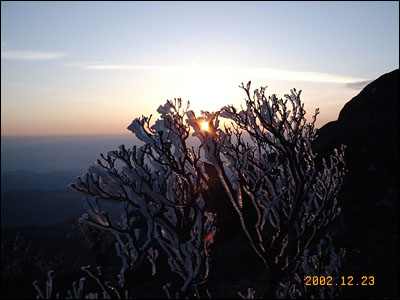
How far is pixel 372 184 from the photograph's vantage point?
1456 cm

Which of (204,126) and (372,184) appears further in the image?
(372,184)

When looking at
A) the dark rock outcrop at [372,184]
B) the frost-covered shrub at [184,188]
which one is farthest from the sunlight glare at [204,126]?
the dark rock outcrop at [372,184]

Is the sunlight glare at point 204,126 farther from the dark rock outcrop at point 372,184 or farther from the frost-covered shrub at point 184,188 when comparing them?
the dark rock outcrop at point 372,184

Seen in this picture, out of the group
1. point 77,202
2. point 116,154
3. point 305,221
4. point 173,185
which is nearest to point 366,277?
point 305,221

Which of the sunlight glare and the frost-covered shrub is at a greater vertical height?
the sunlight glare

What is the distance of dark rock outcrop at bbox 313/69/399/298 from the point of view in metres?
10.4

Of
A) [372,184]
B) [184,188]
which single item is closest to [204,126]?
[184,188]

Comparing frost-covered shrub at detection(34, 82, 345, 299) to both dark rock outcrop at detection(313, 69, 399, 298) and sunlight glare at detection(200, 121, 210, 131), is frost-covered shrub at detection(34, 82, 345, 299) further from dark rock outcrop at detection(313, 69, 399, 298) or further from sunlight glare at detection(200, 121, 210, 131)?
dark rock outcrop at detection(313, 69, 399, 298)

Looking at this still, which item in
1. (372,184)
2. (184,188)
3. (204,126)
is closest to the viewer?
(184,188)

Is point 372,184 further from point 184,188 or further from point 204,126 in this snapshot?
point 184,188

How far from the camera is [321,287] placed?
19.0 ft

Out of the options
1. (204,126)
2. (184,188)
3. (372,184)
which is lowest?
(372,184)

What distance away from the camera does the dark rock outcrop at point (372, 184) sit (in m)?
10.4

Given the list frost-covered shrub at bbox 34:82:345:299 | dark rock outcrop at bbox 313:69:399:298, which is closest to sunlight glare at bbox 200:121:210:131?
frost-covered shrub at bbox 34:82:345:299
